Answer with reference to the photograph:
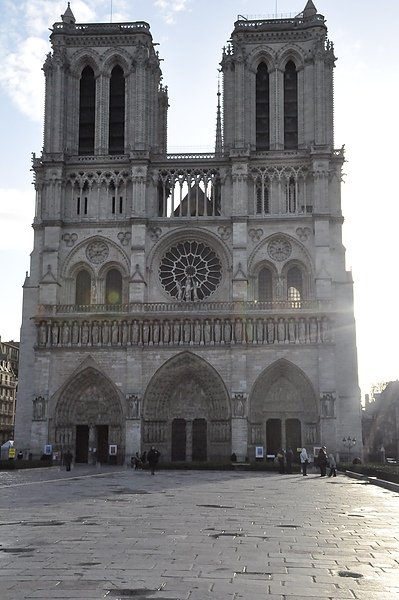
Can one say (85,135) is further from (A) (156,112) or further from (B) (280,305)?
(B) (280,305)

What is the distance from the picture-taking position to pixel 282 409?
5131 cm

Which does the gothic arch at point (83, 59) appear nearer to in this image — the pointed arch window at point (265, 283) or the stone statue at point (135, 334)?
the pointed arch window at point (265, 283)

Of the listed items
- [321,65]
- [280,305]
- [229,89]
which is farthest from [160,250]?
[321,65]

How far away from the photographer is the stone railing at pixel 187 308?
2013 inches

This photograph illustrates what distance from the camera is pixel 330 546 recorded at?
1228 centimetres

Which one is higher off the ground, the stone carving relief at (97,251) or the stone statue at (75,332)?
the stone carving relief at (97,251)

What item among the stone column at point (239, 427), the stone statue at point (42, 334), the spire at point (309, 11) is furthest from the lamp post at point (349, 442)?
the spire at point (309, 11)

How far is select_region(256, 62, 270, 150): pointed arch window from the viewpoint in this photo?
5572 centimetres

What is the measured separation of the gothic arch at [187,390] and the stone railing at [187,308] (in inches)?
123

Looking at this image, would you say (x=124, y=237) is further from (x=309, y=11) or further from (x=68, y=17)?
(x=309, y=11)

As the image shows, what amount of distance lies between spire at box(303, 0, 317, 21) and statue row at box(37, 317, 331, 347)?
2197cm

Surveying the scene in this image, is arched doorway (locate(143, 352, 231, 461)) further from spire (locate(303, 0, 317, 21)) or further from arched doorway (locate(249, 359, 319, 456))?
spire (locate(303, 0, 317, 21))

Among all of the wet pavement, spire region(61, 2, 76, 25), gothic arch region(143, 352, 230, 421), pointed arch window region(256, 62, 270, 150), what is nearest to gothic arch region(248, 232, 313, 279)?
pointed arch window region(256, 62, 270, 150)

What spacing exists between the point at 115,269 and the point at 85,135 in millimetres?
10157
